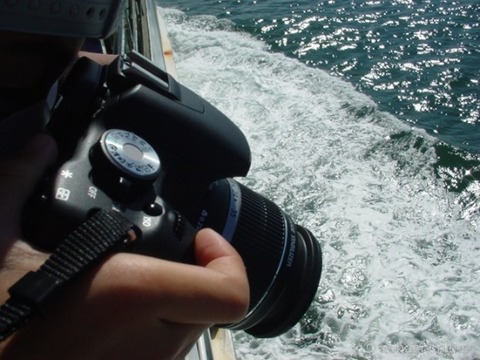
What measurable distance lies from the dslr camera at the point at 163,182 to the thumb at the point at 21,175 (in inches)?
0.5

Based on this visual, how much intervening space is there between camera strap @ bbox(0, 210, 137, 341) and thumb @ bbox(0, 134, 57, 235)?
0.07m

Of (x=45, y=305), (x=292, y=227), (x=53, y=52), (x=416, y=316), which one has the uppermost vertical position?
(x=53, y=52)

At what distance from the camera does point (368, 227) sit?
6.79ft

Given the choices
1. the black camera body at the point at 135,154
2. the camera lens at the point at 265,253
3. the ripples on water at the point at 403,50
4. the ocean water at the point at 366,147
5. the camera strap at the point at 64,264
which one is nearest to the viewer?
the camera strap at the point at 64,264

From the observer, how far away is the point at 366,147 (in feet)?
8.43

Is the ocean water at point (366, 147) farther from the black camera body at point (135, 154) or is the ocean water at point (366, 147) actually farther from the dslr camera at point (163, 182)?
the black camera body at point (135, 154)

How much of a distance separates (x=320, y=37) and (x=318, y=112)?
120 cm

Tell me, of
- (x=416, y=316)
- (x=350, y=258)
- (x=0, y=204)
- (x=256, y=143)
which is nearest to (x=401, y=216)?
(x=350, y=258)

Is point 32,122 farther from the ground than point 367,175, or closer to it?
farther from the ground

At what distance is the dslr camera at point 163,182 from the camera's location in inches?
21.1

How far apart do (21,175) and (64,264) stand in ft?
0.44

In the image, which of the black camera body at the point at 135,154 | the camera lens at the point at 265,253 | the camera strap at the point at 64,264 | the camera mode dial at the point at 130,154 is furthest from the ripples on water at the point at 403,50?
the camera strap at the point at 64,264

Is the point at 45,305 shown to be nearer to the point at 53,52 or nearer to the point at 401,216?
the point at 53,52

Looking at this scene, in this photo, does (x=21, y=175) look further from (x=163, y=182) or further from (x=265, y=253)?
(x=265, y=253)
